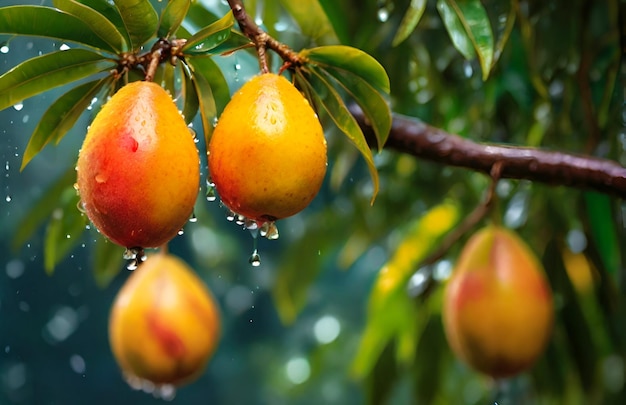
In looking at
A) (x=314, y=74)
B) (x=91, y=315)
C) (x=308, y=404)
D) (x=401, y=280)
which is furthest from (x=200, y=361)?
(x=308, y=404)

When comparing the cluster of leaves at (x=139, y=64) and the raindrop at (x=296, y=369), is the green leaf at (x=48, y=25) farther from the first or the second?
the raindrop at (x=296, y=369)

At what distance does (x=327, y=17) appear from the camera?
0.40 meters

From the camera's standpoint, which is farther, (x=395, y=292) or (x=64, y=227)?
(x=395, y=292)

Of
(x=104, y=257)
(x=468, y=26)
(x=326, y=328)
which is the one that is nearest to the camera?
(x=468, y=26)

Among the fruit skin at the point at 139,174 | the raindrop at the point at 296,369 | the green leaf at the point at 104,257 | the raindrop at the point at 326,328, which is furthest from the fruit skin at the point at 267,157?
the raindrop at the point at 296,369

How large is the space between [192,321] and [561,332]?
34 centimetres

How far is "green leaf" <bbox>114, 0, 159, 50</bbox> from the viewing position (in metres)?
0.26

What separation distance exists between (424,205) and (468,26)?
1.73ft

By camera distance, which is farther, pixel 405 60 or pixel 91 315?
pixel 91 315

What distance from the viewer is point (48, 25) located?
0.26 meters

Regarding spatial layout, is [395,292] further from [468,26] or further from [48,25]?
[48,25]

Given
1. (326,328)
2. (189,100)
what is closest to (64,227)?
(189,100)

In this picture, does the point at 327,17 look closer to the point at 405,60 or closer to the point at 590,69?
the point at 405,60

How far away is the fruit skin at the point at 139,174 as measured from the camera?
243 millimetres
